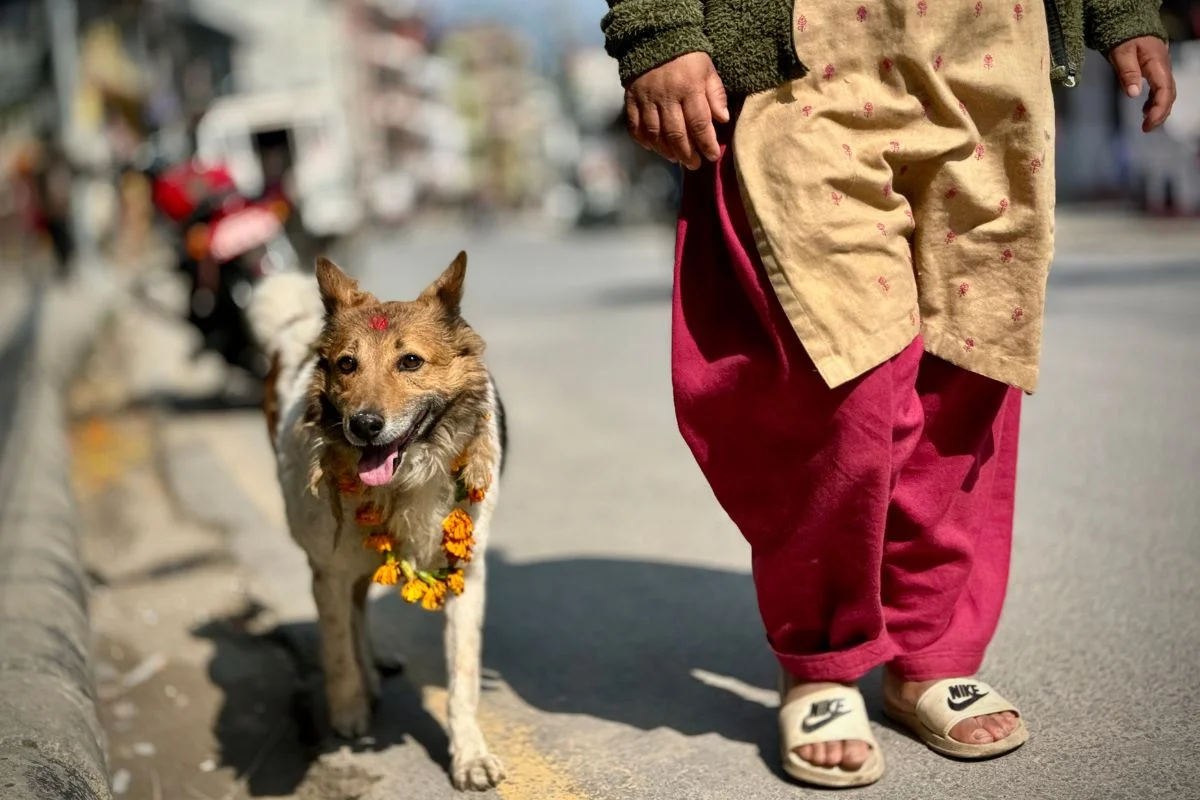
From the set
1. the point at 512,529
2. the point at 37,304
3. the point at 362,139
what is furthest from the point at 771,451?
the point at 362,139

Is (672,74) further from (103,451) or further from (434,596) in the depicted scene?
(103,451)

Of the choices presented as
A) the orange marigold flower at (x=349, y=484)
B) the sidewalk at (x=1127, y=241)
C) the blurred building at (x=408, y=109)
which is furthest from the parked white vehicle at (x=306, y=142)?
the blurred building at (x=408, y=109)

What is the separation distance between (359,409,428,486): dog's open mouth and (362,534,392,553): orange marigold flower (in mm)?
186

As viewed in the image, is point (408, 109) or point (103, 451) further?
point (408, 109)

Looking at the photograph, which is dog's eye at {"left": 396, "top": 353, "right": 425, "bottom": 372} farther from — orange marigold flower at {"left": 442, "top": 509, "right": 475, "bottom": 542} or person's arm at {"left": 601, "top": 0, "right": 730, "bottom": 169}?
person's arm at {"left": 601, "top": 0, "right": 730, "bottom": 169}

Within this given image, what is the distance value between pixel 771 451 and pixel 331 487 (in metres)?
1.02

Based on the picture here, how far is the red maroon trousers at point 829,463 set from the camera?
8.55 feet

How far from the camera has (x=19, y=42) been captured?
1710 inches

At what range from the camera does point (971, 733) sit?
9.09 feet

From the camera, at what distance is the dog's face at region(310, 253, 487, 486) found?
2.78 meters

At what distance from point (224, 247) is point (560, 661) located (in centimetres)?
583

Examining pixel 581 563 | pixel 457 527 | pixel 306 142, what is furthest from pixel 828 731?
pixel 306 142

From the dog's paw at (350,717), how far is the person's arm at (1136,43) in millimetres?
2378

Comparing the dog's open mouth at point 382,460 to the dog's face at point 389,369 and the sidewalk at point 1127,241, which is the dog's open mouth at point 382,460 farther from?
the sidewalk at point 1127,241
